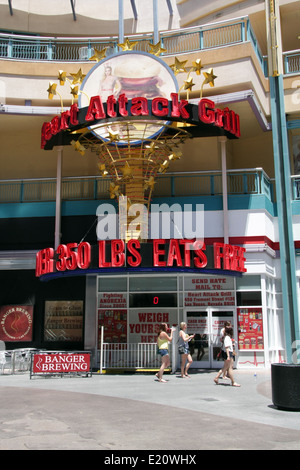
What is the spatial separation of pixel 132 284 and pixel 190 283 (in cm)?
251

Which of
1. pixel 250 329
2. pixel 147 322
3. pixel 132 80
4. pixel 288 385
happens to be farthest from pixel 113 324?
pixel 288 385

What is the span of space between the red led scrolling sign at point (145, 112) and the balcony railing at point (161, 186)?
11.7ft

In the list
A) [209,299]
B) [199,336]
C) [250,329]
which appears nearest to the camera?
[250,329]

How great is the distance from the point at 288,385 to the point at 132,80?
43.4 feet

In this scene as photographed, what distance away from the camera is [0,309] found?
2297 centimetres

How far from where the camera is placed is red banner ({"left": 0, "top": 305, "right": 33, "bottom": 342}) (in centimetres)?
2264

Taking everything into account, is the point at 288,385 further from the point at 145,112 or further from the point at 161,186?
the point at 161,186

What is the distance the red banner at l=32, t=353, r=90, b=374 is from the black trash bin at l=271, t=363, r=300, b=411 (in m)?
7.94

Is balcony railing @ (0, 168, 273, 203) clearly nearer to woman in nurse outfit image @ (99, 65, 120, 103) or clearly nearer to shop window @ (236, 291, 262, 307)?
woman in nurse outfit image @ (99, 65, 120, 103)

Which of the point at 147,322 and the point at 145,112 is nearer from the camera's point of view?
the point at 145,112

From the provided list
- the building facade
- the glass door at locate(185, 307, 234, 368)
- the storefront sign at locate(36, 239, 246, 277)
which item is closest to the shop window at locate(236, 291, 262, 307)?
the building facade

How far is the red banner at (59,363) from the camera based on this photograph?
16719mm

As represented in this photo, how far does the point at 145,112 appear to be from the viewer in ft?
58.7
